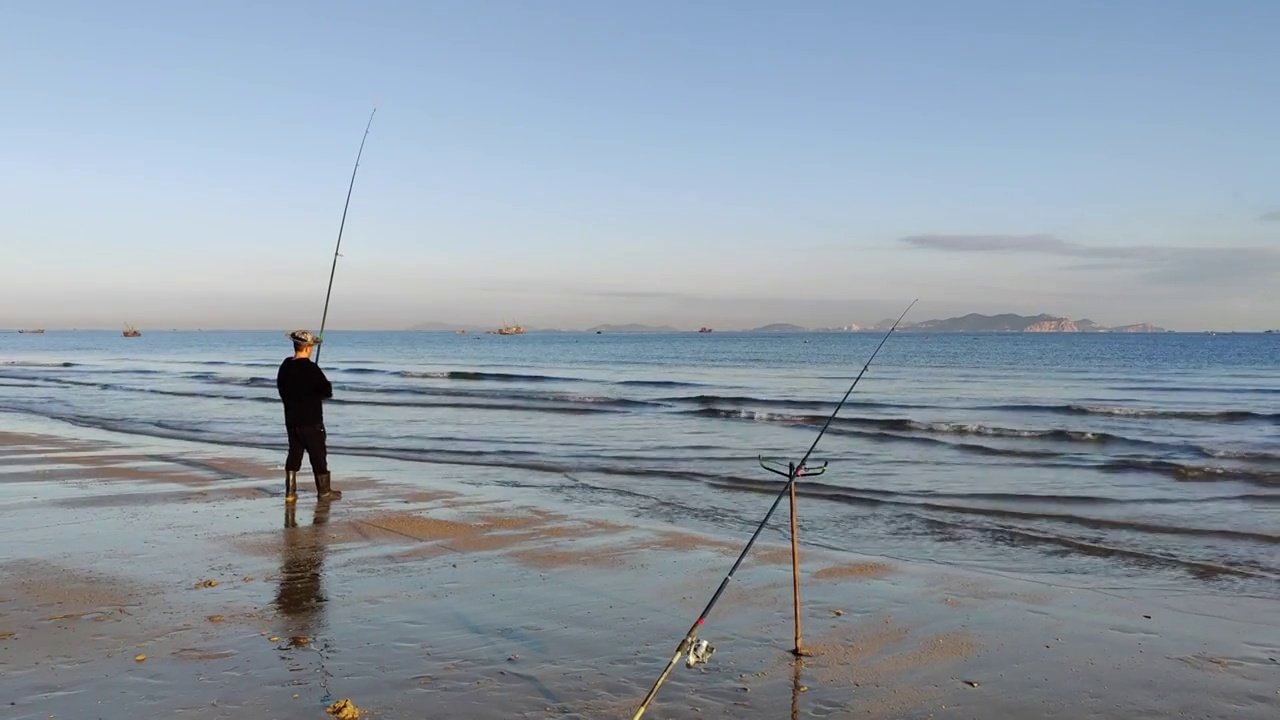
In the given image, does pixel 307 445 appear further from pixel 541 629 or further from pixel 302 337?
pixel 541 629

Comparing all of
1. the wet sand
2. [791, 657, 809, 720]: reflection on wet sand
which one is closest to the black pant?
the wet sand

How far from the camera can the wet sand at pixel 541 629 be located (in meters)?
4.87

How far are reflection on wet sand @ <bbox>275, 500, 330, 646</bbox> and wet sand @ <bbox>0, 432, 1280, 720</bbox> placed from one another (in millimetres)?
25

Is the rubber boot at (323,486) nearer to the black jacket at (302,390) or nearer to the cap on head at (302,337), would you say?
the black jacket at (302,390)

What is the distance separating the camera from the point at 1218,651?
19.7 feet

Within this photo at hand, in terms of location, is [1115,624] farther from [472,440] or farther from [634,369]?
[634,369]

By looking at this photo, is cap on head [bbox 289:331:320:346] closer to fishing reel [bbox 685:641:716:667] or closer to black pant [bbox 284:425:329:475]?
black pant [bbox 284:425:329:475]

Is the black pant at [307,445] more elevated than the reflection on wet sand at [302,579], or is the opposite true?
the black pant at [307,445]

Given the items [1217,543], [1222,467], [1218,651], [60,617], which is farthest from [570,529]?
[1222,467]

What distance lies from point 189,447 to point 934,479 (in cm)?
1229

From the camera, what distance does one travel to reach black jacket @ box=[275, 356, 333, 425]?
32.5 ft

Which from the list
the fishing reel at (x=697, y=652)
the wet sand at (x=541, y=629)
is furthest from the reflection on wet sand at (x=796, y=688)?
the fishing reel at (x=697, y=652)

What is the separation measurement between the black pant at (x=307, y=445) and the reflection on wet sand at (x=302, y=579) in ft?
2.16

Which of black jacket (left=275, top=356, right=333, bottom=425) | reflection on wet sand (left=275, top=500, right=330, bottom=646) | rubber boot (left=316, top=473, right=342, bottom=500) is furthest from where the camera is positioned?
rubber boot (left=316, top=473, right=342, bottom=500)
